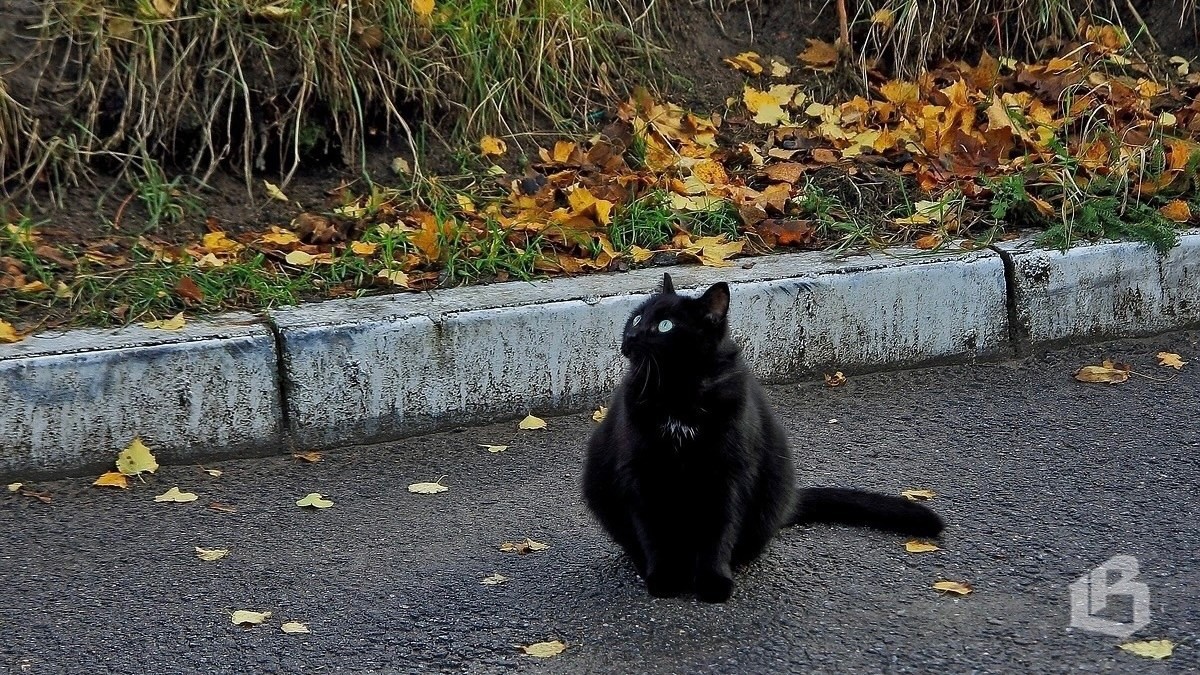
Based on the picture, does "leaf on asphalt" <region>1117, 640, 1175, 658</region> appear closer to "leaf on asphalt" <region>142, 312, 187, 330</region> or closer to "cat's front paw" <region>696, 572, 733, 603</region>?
"cat's front paw" <region>696, 572, 733, 603</region>

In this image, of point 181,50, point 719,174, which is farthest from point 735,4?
point 181,50

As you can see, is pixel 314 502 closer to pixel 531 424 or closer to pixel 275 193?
pixel 531 424

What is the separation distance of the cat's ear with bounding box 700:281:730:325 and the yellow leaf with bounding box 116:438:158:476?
5.64ft

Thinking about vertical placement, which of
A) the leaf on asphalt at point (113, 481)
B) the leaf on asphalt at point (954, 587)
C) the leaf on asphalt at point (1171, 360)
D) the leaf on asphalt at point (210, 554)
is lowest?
the leaf on asphalt at point (954, 587)

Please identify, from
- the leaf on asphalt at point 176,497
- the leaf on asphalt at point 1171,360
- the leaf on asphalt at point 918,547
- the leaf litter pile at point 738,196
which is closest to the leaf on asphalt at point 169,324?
the leaf litter pile at point 738,196

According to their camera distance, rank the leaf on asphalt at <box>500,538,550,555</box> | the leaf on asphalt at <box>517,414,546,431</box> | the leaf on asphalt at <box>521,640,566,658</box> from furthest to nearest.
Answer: the leaf on asphalt at <box>517,414,546,431</box> → the leaf on asphalt at <box>500,538,550,555</box> → the leaf on asphalt at <box>521,640,566,658</box>

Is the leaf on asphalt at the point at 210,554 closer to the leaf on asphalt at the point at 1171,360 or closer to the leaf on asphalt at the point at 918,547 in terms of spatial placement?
the leaf on asphalt at the point at 918,547

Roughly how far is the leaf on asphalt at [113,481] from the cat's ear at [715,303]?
5.71ft

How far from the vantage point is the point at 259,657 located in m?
2.61

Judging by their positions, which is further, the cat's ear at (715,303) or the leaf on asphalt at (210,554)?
the leaf on asphalt at (210,554)

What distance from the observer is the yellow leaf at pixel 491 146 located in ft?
16.1

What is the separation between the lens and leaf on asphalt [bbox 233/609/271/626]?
9.05ft

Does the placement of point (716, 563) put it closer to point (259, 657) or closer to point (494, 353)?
point (259, 657)

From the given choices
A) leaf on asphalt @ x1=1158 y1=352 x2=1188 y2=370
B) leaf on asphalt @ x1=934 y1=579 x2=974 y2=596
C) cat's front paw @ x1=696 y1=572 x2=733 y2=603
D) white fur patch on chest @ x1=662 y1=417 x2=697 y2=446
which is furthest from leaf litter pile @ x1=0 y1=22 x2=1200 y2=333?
leaf on asphalt @ x1=934 y1=579 x2=974 y2=596
